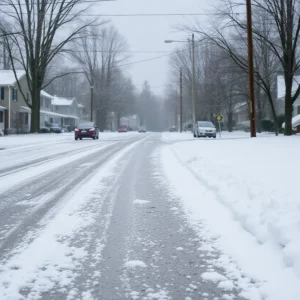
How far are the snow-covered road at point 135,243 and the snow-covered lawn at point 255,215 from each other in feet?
0.07

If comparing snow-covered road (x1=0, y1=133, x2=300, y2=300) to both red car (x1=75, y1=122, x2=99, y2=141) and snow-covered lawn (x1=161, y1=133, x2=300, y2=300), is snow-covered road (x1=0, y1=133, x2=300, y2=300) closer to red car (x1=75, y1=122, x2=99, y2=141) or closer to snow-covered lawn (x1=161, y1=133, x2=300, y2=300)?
snow-covered lawn (x1=161, y1=133, x2=300, y2=300)

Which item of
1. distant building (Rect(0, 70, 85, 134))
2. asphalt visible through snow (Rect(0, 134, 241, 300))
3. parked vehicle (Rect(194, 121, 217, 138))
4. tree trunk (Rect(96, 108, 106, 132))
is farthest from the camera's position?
tree trunk (Rect(96, 108, 106, 132))

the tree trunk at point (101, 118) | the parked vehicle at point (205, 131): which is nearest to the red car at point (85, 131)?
the parked vehicle at point (205, 131)

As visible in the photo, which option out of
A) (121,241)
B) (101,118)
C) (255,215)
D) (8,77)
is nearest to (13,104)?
(8,77)

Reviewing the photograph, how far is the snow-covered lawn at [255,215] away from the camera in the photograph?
3861 millimetres

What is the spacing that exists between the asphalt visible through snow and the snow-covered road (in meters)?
0.01

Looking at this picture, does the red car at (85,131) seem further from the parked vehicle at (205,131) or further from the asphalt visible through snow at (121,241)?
the asphalt visible through snow at (121,241)

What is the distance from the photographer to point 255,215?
5.52 meters

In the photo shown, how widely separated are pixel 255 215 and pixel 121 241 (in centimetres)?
183

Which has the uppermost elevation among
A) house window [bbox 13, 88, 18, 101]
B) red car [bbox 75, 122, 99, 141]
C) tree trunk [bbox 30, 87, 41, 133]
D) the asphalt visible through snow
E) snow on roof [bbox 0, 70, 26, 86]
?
snow on roof [bbox 0, 70, 26, 86]

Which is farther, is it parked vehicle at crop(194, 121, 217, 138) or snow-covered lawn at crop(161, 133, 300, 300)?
parked vehicle at crop(194, 121, 217, 138)

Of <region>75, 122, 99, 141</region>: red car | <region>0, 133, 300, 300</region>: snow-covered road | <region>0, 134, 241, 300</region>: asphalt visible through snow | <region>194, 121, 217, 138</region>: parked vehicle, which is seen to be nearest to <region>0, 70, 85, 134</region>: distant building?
<region>75, 122, 99, 141</region>: red car

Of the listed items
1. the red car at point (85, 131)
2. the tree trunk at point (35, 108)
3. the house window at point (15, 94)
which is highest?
the house window at point (15, 94)

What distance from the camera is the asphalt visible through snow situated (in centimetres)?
362
